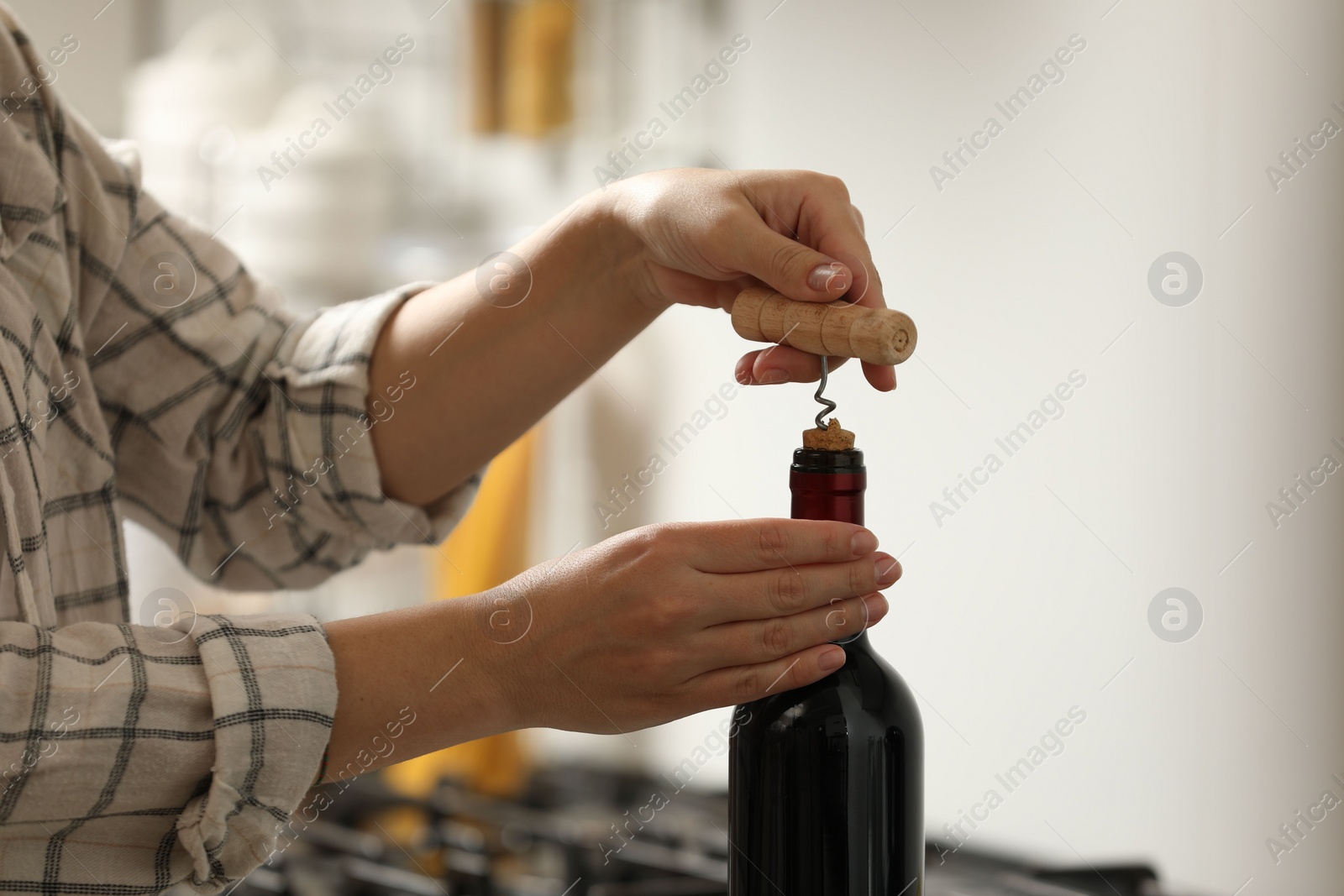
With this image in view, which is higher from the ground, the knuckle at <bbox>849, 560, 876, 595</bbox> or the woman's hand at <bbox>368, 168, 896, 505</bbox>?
the woman's hand at <bbox>368, 168, 896, 505</bbox>

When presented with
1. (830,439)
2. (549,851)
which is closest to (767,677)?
(830,439)

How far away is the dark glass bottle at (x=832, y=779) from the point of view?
1.66 feet

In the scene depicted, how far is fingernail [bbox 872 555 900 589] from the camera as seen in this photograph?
526mm

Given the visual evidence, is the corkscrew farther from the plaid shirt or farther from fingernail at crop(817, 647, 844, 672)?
the plaid shirt

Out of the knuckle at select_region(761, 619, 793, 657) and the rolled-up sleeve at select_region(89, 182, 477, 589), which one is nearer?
the knuckle at select_region(761, 619, 793, 657)

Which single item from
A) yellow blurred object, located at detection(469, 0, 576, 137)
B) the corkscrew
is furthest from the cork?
yellow blurred object, located at detection(469, 0, 576, 137)

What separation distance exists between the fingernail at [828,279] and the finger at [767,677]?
164mm

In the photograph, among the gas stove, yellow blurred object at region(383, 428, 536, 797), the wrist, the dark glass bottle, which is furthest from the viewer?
yellow blurred object at region(383, 428, 536, 797)

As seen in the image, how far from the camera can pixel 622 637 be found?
534 mm

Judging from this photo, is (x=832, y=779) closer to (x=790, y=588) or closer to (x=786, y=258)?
(x=790, y=588)

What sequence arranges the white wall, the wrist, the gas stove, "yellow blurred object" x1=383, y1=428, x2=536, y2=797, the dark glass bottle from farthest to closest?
"yellow blurred object" x1=383, y1=428, x2=536, y2=797 < the gas stove < the white wall < the wrist < the dark glass bottle

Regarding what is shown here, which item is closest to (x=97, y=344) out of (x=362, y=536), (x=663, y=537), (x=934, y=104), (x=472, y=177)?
(x=362, y=536)

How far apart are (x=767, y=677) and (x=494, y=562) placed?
1.17m

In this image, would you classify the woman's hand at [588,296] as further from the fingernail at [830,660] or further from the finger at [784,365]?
the fingernail at [830,660]
